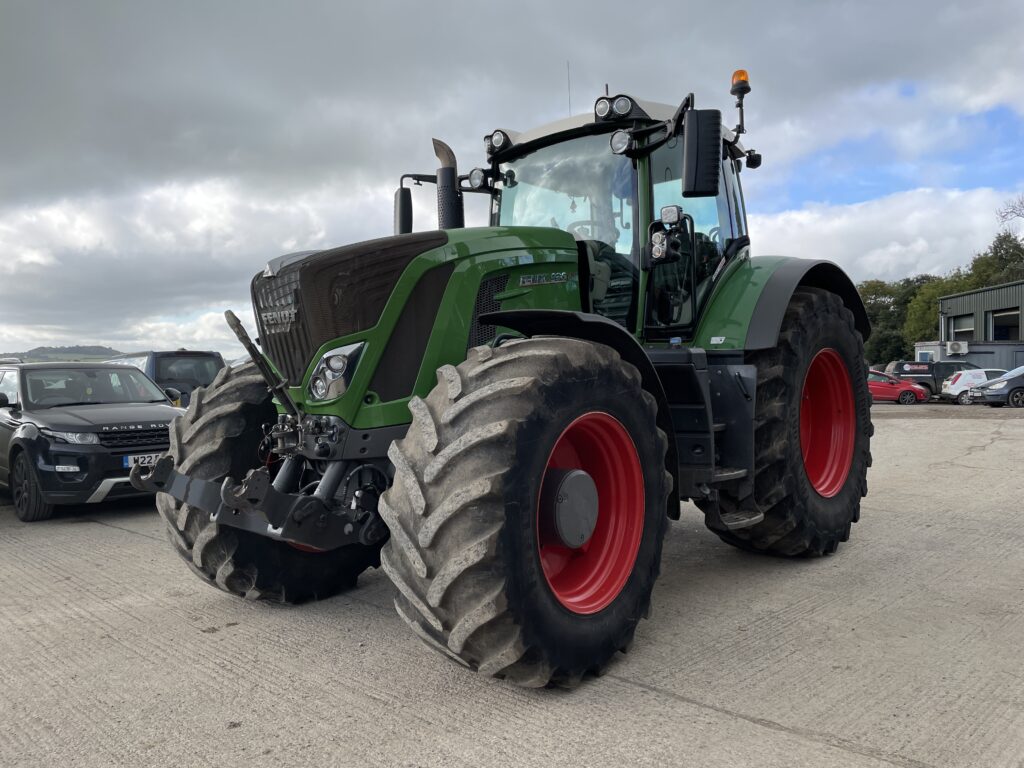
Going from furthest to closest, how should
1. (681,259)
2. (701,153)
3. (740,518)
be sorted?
(681,259), (740,518), (701,153)

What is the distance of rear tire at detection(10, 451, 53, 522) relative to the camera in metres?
Result: 7.52

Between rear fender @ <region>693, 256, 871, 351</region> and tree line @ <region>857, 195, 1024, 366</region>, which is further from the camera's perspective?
tree line @ <region>857, 195, 1024, 366</region>

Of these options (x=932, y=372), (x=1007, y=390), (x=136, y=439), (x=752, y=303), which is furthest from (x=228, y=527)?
(x=932, y=372)

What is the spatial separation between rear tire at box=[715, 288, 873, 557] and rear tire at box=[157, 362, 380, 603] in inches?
93.4

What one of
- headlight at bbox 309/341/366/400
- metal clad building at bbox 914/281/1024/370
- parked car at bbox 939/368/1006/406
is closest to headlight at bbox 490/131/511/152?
headlight at bbox 309/341/366/400

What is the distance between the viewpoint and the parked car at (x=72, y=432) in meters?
7.48

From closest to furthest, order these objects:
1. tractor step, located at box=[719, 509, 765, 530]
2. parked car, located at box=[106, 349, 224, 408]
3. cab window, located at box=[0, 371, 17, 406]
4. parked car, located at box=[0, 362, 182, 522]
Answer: tractor step, located at box=[719, 509, 765, 530], parked car, located at box=[0, 362, 182, 522], cab window, located at box=[0, 371, 17, 406], parked car, located at box=[106, 349, 224, 408]

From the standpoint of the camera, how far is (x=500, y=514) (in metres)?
2.78

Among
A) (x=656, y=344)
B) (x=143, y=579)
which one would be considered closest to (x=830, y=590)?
(x=656, y=344)

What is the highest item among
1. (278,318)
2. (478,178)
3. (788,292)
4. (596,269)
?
(478,178)

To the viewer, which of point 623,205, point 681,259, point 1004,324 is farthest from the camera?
point 1004,324

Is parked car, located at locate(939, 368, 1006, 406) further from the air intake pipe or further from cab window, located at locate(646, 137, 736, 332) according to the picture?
the air intake pipe

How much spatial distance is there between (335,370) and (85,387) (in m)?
6.50

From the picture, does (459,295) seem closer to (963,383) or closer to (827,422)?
(827,422)
